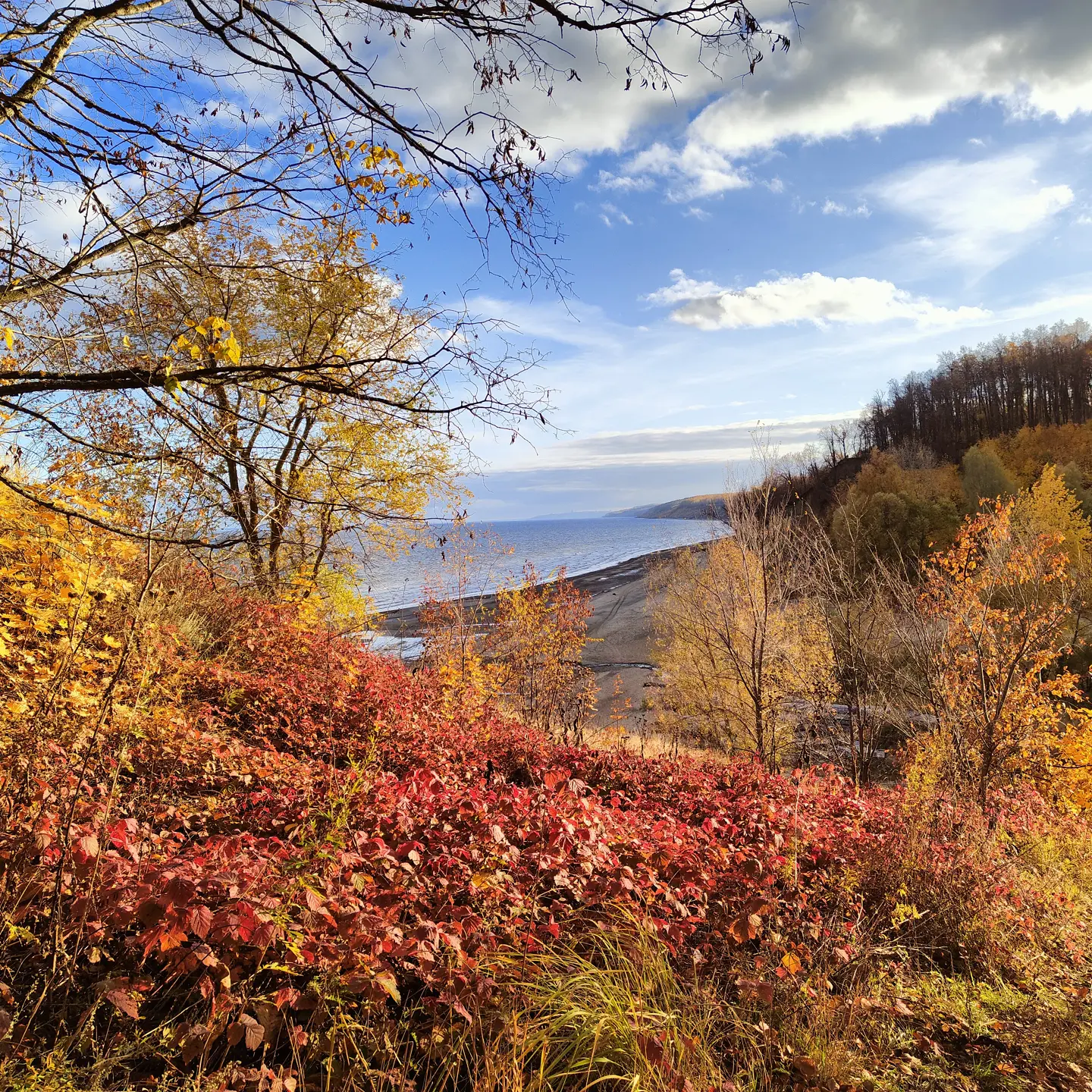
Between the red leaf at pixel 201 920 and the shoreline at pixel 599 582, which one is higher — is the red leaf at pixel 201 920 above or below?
above

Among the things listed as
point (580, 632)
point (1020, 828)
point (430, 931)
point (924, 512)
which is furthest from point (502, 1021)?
point (924, 512)

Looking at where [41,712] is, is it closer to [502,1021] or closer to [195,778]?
[195,778]

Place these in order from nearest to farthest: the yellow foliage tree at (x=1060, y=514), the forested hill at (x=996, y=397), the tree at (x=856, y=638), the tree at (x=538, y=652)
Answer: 1. the tree at (x=856, y=638)
2. the tree at (x=538, y=652)
3. the yellow foliage tree at (x=1060, y=514)
4. the forested hill at (x=996, y=397)

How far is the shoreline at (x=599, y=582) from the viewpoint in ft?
160

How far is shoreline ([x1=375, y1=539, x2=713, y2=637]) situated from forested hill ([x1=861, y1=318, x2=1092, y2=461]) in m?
33.9

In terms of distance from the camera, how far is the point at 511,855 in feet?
13.0

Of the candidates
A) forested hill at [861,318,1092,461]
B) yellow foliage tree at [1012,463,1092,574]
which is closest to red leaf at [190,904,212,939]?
yellow foliage tree at [1012,463,1092,574]

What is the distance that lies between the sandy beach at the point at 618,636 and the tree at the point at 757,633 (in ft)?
26.6

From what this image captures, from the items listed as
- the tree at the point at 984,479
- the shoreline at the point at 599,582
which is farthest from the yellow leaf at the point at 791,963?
the tree at the point at 984,479

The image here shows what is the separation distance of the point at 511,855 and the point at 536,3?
4.62m

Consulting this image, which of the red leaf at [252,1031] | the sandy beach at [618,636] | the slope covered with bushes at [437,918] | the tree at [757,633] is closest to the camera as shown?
the red leaf at [252,1031]

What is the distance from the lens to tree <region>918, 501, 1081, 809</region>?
927 centimetres

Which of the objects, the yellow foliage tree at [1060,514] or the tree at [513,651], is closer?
the tree at [513,651]

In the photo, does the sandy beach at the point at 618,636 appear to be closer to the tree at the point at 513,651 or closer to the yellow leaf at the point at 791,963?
the tree at the point at 513,651
